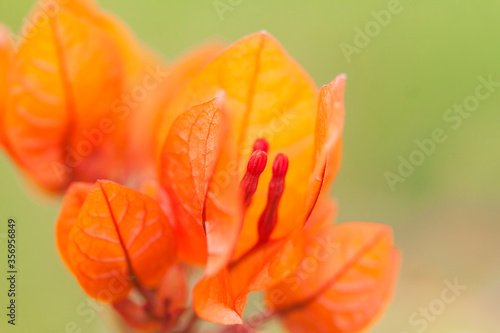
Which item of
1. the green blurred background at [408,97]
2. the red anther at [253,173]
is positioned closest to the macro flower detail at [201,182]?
the red anther at [253,173]

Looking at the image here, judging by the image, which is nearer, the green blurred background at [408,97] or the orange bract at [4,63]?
the orange bract at [4,63]

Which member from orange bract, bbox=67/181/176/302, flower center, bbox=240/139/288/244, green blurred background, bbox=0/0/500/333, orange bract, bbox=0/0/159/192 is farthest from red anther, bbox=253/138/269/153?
green blurred background, bbox=0/0/500/333

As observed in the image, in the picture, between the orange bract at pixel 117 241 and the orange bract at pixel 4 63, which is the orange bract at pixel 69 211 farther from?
the orange bract at pixel 4 63

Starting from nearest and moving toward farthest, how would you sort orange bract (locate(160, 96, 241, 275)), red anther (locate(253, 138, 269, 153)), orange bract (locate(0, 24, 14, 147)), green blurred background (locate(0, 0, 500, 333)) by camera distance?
orange bract (locate(160, 96, 241, 275)) → red anther (locate(253, 138, 269, 153)) → orange bract (locate(0, 24, 14, 147)) → green blurred background (locate(0, 0, 500, 333))

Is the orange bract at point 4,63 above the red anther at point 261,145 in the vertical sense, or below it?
above

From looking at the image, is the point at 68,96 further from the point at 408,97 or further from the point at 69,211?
the point at 408,97

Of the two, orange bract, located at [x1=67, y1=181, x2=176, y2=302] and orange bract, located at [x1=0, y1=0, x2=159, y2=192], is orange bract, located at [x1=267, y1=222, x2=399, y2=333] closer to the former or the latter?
orange bract, located at [x1=67, y1=181, x2=176, y2=302]

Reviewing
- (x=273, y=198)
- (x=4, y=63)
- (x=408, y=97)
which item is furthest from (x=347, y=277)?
(x=408, y=97)
